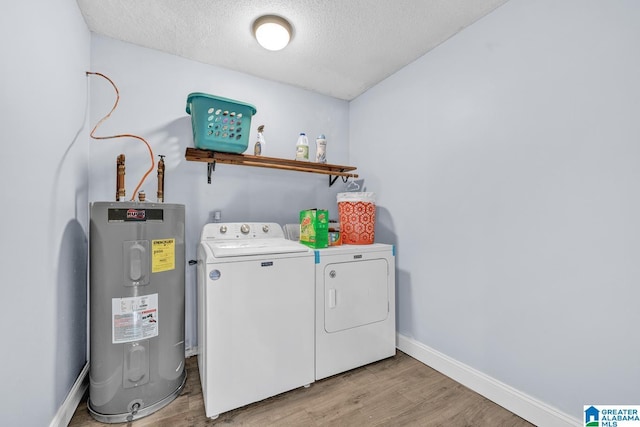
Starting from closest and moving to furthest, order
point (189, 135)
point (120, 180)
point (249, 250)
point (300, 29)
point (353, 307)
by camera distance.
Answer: point (249, 250) < point (120, 180) < point (300, 29) < point (353, 307) < point (189, 135)

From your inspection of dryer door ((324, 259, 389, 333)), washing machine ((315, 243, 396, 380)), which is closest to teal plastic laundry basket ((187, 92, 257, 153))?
washing machine ((315, 243, 396, 380))

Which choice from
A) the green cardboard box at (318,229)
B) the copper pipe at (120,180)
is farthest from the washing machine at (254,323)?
the copper pipe at (120,180)

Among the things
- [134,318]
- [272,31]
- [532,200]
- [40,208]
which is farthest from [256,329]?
[272,31]

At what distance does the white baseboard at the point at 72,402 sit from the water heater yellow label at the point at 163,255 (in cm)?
77

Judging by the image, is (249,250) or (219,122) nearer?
(249,250)

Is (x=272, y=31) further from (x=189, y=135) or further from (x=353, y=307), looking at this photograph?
(x=353, y=307)

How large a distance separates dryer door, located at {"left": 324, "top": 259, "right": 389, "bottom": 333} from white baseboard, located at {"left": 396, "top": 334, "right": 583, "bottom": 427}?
423 mm

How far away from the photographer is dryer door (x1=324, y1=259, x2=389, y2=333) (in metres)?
1.81

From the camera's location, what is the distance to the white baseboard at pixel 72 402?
4.26ft

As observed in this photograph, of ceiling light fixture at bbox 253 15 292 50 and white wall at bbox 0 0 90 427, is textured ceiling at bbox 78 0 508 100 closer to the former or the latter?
ceiling light fixture at bbox 253 15 292 50

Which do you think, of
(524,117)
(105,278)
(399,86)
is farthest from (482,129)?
(105,278)

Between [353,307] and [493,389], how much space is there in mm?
944

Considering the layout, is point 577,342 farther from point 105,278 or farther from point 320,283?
point 105,278

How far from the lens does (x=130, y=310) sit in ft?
4.74
